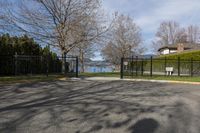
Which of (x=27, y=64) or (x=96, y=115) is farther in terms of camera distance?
(x=27, y=64)

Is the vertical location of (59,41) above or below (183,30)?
below

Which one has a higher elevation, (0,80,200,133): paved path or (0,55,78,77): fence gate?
(0,55,78,77): fence gate

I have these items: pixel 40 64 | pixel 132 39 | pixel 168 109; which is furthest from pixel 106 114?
pixel 132 39

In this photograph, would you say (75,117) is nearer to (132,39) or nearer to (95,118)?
(95,118)

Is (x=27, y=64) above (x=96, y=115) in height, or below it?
above

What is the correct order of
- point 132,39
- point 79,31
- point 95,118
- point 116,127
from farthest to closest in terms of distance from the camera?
point 132,39 < point 79,31 < point 95,118 < point 116,127

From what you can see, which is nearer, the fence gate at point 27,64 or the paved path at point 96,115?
the paved path at point 96,115

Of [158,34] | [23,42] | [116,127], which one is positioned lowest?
[116,127]

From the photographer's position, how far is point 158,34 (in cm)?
9319

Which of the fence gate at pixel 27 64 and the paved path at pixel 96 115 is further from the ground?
the fence gate at pixel 27 64

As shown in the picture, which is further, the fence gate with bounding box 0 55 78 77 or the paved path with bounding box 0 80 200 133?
Answer: the fence gate with bounding box 0 55 78 77

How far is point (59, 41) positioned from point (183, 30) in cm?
7136

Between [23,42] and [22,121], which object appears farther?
[23,42]

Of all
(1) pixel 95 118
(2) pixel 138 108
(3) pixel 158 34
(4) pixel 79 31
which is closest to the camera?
(1) pixel 95 118
